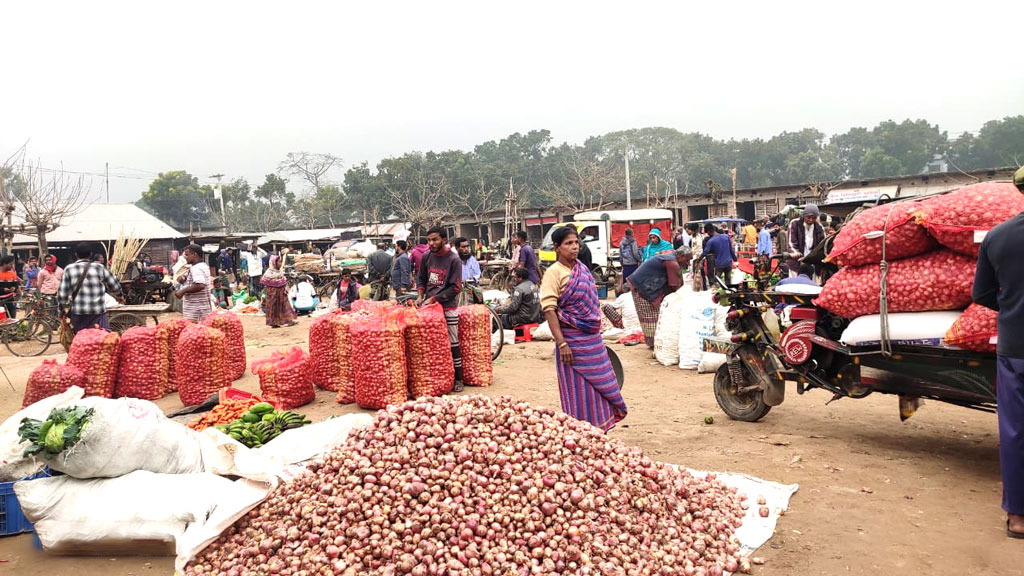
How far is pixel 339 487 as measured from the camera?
321 centimetres

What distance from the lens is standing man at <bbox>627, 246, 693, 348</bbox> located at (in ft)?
27.3

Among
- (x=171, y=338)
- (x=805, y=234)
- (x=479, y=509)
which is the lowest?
(x=479, y=509)

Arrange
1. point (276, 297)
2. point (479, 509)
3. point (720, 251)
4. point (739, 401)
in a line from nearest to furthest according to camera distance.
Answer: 1. point (479, 509)
2. point (739, 401)
3. point (720, 251)
4. point (276, 297)

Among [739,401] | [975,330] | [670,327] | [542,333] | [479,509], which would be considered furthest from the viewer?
[542,333]

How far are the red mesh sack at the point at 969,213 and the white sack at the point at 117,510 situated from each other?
13.2ft

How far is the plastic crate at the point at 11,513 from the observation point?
3.77m

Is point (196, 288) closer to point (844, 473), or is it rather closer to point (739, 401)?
point (739, 401)

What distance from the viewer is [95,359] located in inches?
264

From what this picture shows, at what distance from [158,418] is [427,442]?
1.78 metres

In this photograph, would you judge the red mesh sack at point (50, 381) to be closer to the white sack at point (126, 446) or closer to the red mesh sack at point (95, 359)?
the red mesh sack at point (95, 359)

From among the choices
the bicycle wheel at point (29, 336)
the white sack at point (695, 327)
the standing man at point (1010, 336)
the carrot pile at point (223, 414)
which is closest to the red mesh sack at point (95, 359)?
the carrot pile at point (223, 414)

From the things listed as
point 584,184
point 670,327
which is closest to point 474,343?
point 670,327

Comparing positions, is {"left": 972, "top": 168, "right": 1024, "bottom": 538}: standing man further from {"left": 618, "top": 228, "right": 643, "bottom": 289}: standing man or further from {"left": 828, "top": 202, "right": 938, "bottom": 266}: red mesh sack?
{"left": 618, "top": 228, "right": 643, "bottom": 289}: standing man

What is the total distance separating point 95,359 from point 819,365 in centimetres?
648
